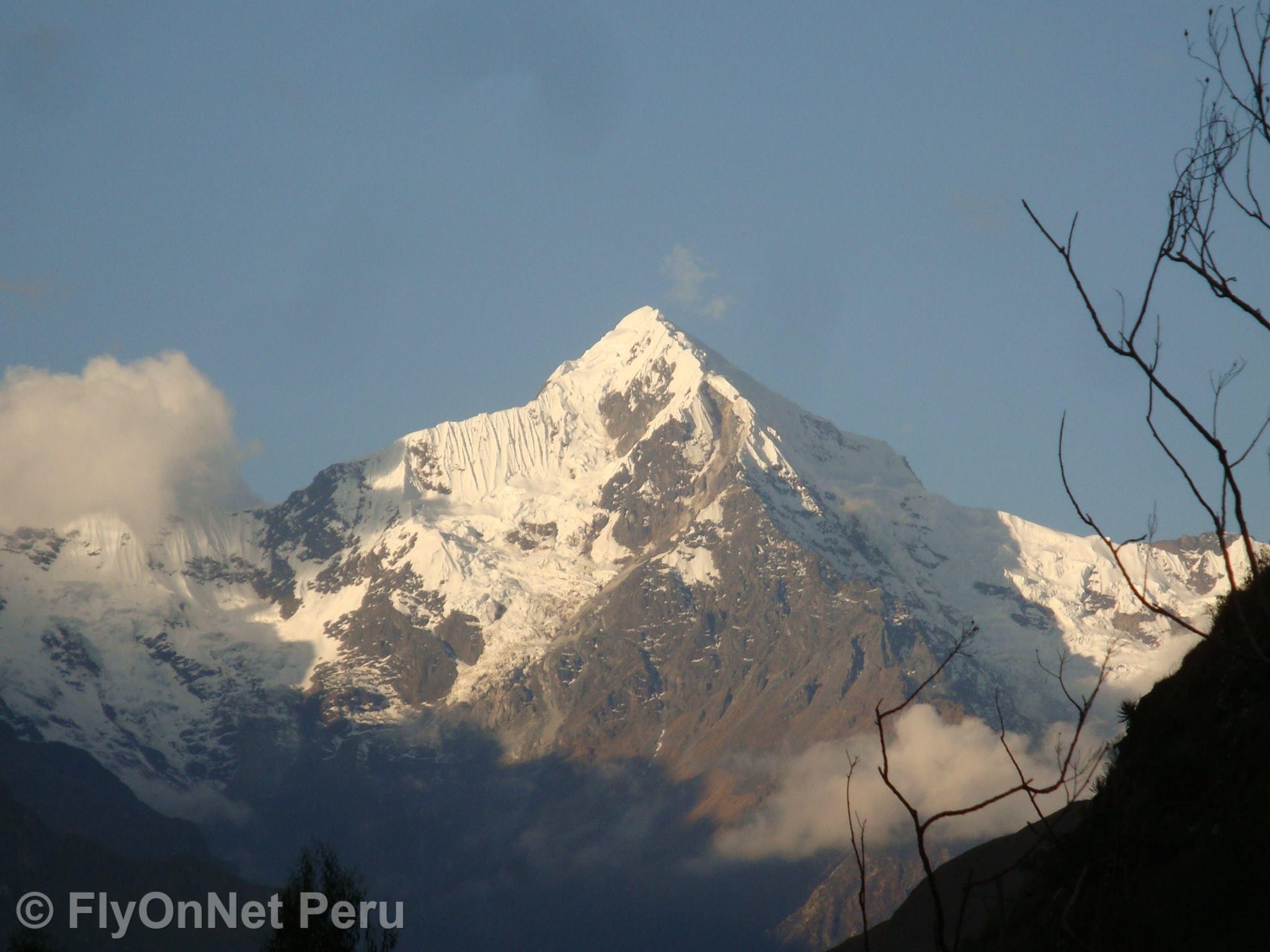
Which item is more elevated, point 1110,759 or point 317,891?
point 317,891

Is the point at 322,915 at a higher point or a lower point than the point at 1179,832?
higher

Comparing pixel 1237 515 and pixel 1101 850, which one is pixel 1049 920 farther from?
pixel 1237 515

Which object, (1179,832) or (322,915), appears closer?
(1179,832)

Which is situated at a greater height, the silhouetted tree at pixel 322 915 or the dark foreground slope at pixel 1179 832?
the silhouetted tree at pixel 322 915

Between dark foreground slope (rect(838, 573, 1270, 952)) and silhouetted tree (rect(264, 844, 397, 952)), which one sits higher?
silhouetted tree (rect(264, 844, 397, 952))

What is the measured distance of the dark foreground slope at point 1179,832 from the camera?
14.1 meters

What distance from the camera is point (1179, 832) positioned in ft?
54.5

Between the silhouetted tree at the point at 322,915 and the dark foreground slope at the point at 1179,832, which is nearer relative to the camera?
the dark foreground slope at the point at 1179,832

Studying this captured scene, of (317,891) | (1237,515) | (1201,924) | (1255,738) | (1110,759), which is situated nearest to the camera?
(1237,515)

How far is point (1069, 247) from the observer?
1161 centimetres

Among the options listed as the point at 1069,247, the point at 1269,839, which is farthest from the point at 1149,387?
the point at 1269,839

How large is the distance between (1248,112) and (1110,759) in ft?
40.8

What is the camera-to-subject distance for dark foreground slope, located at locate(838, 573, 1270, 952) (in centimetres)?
1411

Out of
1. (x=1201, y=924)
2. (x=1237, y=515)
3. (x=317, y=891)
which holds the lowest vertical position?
(x=1201, y=924)
